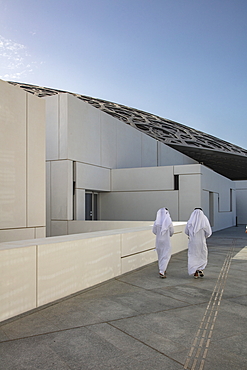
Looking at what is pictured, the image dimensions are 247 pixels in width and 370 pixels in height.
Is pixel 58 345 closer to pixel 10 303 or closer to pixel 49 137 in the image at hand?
pixel 10 303

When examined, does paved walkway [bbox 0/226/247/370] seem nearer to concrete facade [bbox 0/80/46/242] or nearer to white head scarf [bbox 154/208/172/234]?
white head scarf [bbox 154/208/172/234]

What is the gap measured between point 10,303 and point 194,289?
12.1 ft

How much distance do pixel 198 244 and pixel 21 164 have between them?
5.64 metres

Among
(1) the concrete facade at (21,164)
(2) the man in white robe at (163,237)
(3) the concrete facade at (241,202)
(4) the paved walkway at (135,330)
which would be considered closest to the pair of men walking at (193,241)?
(2) the man in white robe at (163,237)

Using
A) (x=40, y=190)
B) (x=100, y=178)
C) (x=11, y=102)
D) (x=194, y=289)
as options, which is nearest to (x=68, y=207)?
(x=100, y=178)

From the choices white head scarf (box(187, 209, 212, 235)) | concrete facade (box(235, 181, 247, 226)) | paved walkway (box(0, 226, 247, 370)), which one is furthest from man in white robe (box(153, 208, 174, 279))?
concrete facade (box(235, 181, 247, 226))

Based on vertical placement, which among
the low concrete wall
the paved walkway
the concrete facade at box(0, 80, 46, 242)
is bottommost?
the paved walkway

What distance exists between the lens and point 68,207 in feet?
54.1

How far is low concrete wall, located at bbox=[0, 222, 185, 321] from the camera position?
Answer: 4.87 m

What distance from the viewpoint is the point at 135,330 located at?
437 cm

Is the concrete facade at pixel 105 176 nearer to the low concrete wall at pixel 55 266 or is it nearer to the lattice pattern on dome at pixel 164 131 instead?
the lattice pattern on dome at pixel 164 131

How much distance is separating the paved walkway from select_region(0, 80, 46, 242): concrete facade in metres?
4.01

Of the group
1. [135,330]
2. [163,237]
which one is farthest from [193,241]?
[135,330]

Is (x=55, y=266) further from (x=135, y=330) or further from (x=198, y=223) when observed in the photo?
(x=198, y=223)
